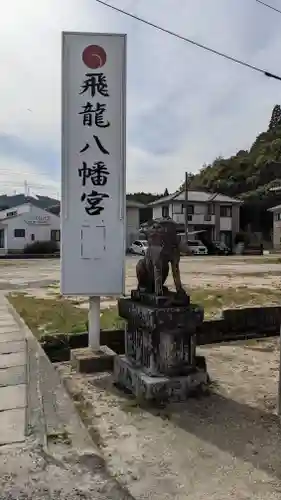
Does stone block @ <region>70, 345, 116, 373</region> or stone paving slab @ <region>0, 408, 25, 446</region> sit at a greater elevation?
stone block @ <region>70, 345, 116, 373</region>

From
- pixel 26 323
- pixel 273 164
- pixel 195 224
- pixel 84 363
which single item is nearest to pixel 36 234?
pixel 195 224

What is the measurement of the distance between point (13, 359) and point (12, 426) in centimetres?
198

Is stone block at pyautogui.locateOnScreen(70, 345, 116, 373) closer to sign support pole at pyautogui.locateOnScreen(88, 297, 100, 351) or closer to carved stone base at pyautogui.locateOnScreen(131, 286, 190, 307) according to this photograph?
sign support pole at pyautogui.locateOnScreen(88, 297, 100, 351)

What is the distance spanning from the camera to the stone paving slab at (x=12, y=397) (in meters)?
3.75

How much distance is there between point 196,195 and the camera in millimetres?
42250

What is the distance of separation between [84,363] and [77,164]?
220 cm

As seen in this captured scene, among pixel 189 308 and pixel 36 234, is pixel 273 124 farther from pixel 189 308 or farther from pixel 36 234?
pixel 189 308

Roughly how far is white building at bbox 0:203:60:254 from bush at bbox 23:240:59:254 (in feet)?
3.65

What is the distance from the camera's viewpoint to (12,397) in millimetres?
3961

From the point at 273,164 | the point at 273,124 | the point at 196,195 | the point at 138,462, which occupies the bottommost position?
the point at 138,462

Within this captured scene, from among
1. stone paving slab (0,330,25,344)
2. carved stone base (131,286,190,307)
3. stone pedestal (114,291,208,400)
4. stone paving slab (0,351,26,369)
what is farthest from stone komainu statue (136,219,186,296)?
stone paving slab (0,330,25,344)

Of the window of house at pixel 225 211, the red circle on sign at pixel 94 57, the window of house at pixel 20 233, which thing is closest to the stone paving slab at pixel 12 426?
the red circle on sign at pixel 94 57

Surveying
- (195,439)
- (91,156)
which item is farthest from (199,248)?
(195,439)

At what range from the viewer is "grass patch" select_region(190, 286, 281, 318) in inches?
355
